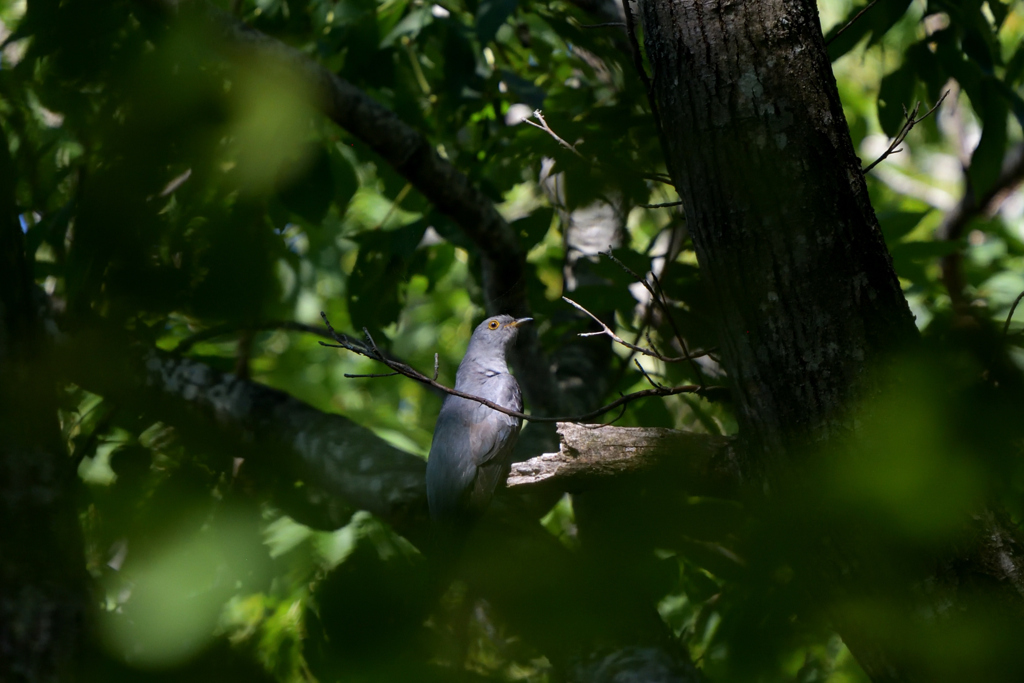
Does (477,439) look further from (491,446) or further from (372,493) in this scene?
(372,493)

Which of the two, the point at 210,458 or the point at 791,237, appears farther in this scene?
the point at 791,237

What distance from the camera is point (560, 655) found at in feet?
3.59

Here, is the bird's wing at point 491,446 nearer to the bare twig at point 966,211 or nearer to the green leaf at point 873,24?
the green leaf at point 873,24

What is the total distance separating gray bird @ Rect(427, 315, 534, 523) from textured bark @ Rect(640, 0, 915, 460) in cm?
144

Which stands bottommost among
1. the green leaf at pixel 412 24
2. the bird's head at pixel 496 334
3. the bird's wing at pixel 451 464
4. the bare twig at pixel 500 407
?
the bird's wing at pixel 451 464

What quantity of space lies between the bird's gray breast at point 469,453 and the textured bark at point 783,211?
4.87 ft

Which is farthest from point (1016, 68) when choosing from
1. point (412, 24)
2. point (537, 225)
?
point (412, 24)

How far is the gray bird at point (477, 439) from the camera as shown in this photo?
9.85ft

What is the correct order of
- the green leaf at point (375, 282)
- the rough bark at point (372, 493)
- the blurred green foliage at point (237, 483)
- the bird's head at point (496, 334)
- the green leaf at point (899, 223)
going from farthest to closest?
1. the bird's head at point (496, 334)
2. the green leaf at point (375, 282)
3. the green leaf at point (899, 223)
4. the rough bark at point (372, 493)
5. the blurred green foliage at point (237, 483)

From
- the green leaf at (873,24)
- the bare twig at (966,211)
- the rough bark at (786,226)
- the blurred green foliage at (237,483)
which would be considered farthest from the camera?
the bare twig at (966,211)

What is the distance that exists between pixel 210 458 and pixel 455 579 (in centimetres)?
46

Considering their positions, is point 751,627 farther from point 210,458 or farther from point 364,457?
point 364,457

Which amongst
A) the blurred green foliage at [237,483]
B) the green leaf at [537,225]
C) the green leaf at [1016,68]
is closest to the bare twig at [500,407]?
the blurred green foliage at [237,483]

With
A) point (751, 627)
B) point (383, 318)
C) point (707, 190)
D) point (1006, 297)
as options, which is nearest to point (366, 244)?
point (383, 318)
